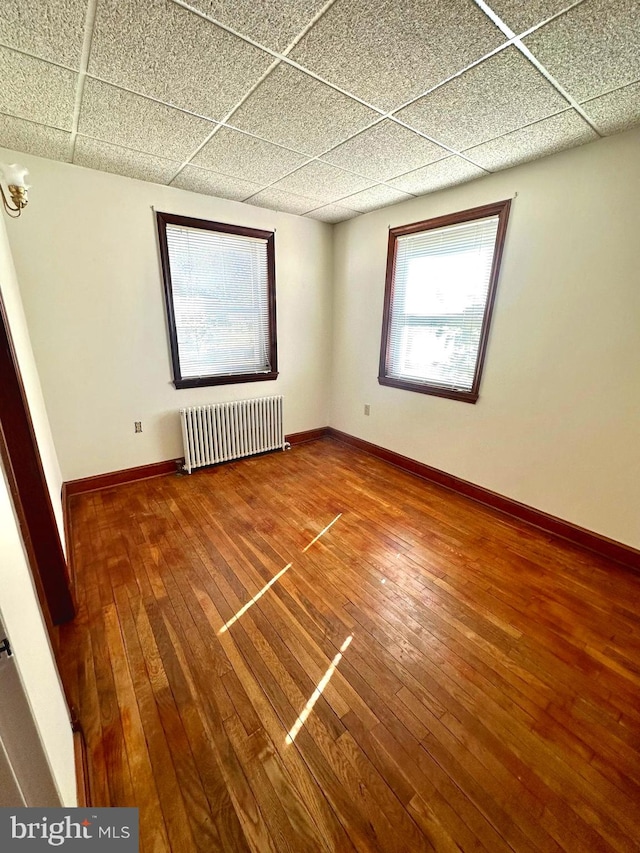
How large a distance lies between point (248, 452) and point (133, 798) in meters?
2.87

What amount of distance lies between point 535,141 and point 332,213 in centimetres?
202

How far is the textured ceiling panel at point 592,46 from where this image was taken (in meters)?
1.17

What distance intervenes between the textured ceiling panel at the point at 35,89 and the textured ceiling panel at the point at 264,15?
82 cm

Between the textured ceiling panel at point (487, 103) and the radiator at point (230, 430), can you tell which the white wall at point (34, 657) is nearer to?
the radiator at point (230, 430)

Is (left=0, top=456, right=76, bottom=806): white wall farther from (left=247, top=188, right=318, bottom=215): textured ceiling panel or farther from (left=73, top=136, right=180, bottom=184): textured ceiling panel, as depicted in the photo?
(left=247, top=188, right=318, bottom=215): textured ceiling panel

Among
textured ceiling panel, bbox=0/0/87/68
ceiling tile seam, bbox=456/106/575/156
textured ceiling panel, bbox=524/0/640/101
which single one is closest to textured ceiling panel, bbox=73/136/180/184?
textured ceiling panel, bbox=0/0/87/68

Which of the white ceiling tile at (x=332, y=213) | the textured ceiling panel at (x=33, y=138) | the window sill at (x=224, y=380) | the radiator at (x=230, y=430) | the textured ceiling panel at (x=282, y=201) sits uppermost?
the white ceiling tile at (x=332, y=213)

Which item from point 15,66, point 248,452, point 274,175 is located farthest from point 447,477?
point 15,66

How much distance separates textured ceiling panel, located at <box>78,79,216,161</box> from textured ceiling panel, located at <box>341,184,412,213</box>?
147cm

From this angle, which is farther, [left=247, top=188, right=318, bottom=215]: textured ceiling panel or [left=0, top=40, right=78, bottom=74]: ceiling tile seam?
[left=247, top=188, right=318, bottom=215]: textured ceiling panel

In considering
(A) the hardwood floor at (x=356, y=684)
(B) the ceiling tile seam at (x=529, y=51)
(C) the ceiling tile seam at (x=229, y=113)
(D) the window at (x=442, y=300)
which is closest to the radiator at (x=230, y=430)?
(A) the hardwood floor at (x=356, y=684)

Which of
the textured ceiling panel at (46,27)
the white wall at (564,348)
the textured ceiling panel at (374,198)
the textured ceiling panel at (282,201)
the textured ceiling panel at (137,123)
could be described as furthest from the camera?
the textured ceiling panel at (282,201)

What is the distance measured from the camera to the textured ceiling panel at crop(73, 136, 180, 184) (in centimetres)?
219

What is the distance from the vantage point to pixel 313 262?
391cm
